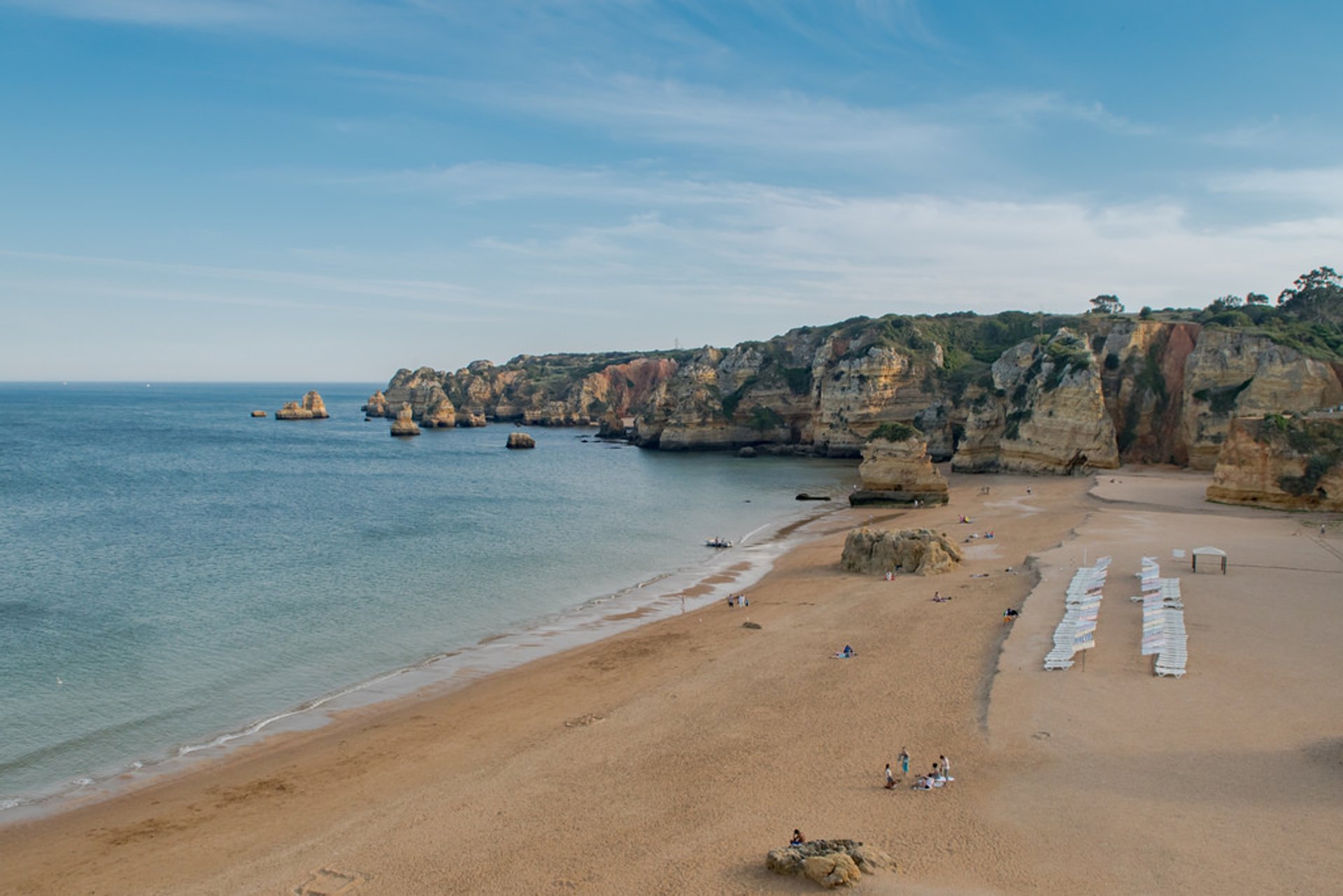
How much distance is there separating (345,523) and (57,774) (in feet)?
86.7

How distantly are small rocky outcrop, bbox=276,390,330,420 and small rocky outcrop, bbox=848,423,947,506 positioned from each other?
331 feet

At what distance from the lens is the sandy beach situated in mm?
11586

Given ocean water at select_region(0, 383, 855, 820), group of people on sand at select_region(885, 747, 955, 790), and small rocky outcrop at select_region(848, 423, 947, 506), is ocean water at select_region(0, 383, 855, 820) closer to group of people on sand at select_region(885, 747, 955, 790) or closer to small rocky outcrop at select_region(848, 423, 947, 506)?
small rocky outcrop at select_region(848, 423, 947, 506)

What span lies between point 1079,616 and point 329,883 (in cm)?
1844

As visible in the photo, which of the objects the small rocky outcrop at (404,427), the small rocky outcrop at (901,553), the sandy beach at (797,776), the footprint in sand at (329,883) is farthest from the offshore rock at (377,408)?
the footprint in sand at (329,883)

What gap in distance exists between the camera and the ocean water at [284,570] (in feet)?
61.7

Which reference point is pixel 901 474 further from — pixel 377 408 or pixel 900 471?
pixel 377 408

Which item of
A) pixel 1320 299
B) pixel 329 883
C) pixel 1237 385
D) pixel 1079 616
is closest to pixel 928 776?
pixel 329 883

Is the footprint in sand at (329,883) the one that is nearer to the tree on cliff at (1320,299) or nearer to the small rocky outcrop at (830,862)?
the small rocky outcrop at (830,862)

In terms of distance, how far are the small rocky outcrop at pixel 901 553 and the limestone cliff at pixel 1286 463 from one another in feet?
55.8

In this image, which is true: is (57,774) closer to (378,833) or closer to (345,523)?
(378,833)

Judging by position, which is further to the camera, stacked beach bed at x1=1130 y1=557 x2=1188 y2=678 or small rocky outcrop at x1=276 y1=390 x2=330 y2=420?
small rocky outcrop at x1=276 y1=390 x2=330 y2=420

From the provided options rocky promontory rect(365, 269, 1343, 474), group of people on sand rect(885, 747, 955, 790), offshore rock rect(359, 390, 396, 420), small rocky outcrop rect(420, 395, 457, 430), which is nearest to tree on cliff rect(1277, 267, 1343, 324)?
rocky promontory rect(365, 269, 1343, 474)

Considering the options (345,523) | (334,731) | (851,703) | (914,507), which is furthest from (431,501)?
(851,703)
